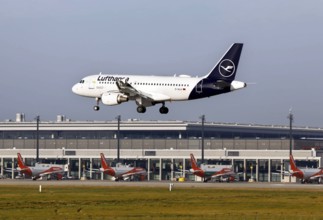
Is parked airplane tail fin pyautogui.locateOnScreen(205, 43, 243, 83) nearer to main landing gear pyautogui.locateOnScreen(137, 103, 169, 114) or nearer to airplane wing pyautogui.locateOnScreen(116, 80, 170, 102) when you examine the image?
airplane wing pyautogui.locateOnScreen(116, 80, 170, 102)

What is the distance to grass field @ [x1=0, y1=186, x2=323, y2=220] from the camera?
10888 centimetres

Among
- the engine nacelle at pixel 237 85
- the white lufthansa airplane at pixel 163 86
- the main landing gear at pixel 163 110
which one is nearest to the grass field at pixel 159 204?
the main landing gear at pixel 163 110

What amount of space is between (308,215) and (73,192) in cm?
5623

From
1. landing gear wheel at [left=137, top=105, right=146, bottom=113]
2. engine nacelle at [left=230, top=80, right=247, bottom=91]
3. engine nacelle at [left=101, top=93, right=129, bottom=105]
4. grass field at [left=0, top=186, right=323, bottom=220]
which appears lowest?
grass field at [left=0, top=186, right=323, bottom=220]

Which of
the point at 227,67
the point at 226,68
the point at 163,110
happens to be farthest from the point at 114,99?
the point at 227,67

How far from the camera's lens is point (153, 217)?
104438mm

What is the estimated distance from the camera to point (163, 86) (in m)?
133

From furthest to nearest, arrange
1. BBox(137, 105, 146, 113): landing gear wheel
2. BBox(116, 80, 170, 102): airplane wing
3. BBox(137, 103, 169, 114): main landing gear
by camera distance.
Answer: BBox(116, 80, 170, 102): airplane wing < BBox(137, 103, 169, 114): main landing gear < BBox(137, 105, 146, 113): landing gear wheel

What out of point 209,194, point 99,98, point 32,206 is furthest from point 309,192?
point 32,206

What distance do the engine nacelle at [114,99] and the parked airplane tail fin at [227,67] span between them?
1154cm

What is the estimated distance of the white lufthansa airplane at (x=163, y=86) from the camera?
131 meters

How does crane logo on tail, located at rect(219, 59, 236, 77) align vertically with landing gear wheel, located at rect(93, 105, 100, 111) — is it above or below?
above

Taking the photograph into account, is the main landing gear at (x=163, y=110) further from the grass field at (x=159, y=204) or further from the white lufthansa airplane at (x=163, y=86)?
the grass field at (x=159, y=204)

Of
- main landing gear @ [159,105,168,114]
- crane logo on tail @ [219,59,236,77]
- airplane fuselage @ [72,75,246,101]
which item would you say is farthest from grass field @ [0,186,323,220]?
crane logo on tail @ [219,59,236,77]
